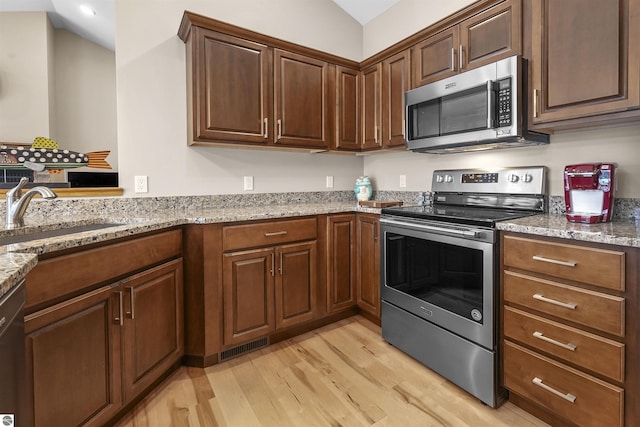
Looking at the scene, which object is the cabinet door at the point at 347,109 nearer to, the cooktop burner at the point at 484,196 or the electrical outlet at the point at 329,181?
the electrical outlet at the point at 329,181

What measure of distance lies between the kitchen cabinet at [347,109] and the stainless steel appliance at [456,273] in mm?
864

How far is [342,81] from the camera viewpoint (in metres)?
2.74

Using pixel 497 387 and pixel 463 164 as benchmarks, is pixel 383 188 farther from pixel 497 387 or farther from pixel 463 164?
pixel 497 387

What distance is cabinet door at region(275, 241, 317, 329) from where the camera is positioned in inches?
86.1

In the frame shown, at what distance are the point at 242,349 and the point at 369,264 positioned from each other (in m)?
1.08

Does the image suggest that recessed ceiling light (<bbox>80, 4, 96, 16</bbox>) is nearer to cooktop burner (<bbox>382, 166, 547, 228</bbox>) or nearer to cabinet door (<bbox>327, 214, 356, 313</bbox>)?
cabinet door (<bbox>327, 214, 356, 313</bbox>)

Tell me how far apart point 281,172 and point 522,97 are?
1808 millimetres

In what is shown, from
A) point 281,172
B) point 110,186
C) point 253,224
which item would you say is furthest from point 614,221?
point 110,186

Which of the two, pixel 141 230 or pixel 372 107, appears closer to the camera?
pixel 141 230

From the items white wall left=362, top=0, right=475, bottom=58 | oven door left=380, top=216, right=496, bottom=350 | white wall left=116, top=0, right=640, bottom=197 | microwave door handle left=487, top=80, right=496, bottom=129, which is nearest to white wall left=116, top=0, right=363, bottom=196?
white wall left=116, top=0, right=640, bottom=197

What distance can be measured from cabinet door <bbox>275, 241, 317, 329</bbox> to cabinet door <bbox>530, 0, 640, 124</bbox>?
1.60 meters

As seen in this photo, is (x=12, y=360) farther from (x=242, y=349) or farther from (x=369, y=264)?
(x=369, y=264)

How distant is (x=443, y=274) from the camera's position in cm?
182

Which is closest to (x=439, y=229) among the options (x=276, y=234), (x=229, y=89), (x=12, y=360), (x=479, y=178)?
(x=479, y=178)
